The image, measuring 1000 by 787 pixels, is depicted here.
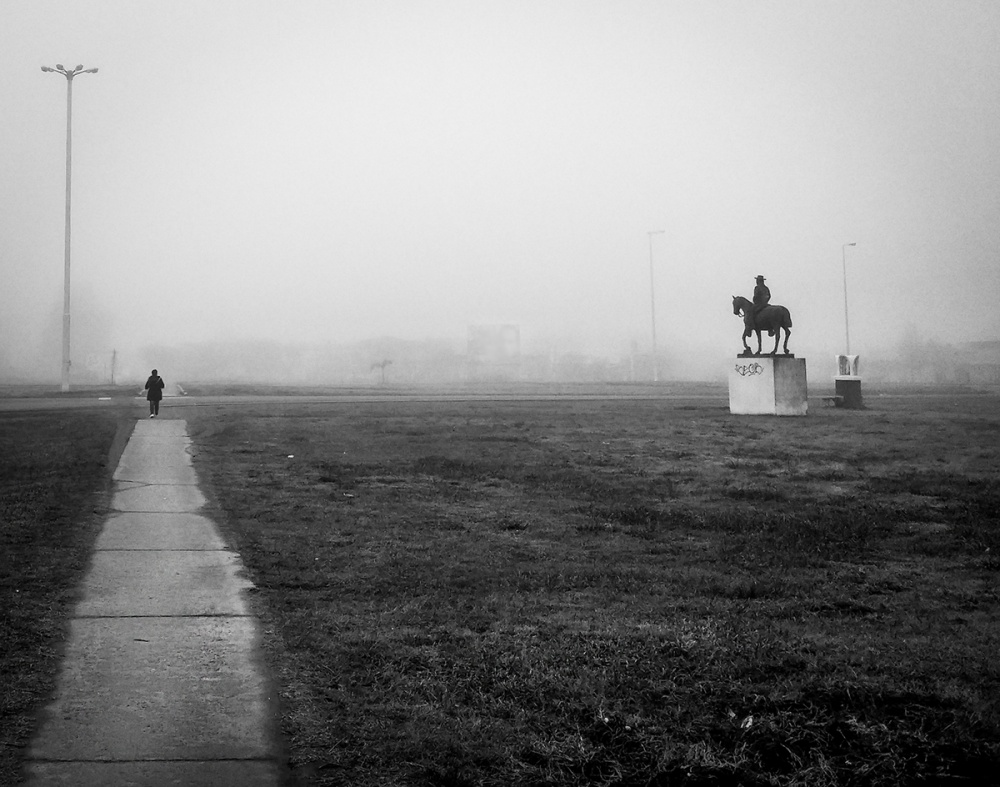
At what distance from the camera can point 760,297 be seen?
27469mm

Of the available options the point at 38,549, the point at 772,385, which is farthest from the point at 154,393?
the point at 772,385

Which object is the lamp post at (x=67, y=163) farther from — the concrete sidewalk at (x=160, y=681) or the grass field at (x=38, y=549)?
the concrete sidewalk at (x=160, y=681)

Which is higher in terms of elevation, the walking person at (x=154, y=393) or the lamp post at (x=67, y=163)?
the lamp post at (x=67, y=163)

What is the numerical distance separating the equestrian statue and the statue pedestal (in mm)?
725

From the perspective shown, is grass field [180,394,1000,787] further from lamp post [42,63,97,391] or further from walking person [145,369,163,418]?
lamp post [42,63,97,391]

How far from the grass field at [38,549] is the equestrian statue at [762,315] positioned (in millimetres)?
18193

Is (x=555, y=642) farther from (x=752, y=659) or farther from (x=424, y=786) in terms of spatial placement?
(x=424, y=786)

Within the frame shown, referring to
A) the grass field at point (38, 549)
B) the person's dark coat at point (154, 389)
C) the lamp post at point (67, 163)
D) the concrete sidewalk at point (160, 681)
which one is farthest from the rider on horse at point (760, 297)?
the lamp post at point (67, 163)

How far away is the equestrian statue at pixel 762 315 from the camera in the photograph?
26.6 meters

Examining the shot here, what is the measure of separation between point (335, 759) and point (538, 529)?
5805mm

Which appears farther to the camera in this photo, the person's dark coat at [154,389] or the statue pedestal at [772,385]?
the statue pedestal at [772,385]

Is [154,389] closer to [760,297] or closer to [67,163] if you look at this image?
[760,297]

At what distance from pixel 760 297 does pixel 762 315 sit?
2.37 ft

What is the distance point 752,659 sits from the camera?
5.29m
